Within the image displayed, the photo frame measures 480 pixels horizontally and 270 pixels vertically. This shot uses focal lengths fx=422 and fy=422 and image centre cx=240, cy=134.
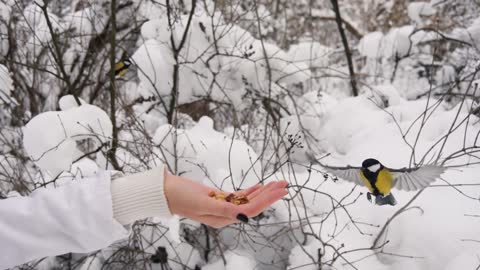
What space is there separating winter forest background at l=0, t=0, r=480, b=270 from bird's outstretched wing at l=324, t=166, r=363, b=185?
0.10 meters

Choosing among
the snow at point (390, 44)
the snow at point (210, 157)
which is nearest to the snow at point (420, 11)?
the snow at point (390, 44)

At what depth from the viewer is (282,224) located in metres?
2.02

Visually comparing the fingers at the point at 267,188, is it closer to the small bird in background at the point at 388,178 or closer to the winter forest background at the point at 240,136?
the small bird in background at the point at 388,178

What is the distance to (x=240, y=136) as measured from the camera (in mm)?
2572

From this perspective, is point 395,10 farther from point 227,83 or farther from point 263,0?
point 227,83

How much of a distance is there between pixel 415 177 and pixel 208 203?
0.69 meters

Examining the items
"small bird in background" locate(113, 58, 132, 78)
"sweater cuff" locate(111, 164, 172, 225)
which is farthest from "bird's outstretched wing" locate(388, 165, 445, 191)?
"small bird in background" locate(113, 58, 132, 78)

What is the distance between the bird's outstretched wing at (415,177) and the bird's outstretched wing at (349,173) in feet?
0.39

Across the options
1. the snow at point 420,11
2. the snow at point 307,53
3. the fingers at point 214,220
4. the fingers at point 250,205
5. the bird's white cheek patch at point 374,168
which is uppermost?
the snow at point 420,11

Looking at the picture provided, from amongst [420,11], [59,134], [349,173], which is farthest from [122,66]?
[420,11]

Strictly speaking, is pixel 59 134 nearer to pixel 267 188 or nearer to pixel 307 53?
pixel 267 188

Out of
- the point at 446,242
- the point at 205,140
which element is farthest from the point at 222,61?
the point at 446,242

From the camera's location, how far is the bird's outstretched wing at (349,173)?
138 centimetres

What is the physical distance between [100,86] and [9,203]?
Answer: 2337mm
